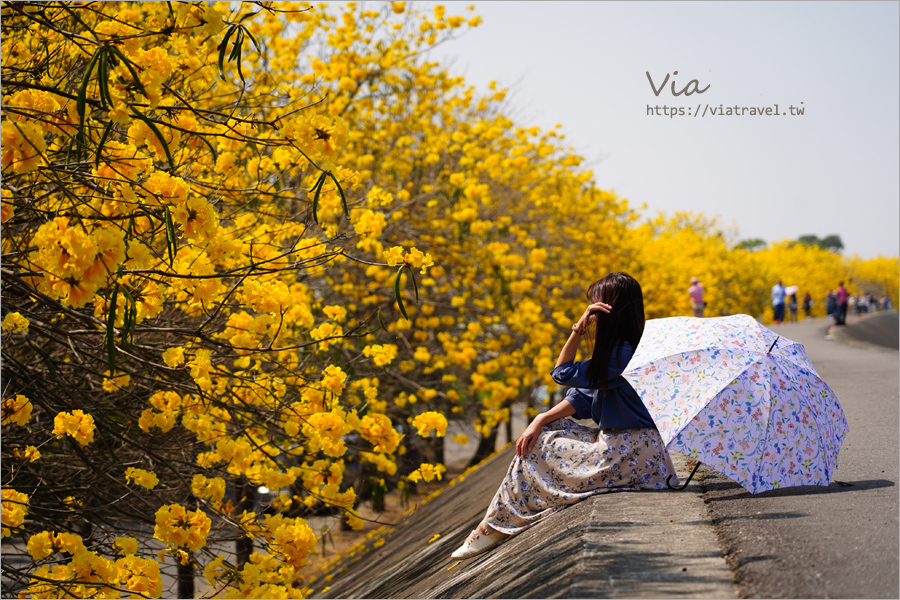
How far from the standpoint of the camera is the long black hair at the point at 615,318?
3.53m

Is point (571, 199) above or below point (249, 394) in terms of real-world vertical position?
above

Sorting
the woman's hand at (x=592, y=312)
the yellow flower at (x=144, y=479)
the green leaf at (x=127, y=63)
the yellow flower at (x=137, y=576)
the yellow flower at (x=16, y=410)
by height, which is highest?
the green leaf at (x=127, y=63)

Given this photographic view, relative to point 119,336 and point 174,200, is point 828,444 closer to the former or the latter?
point 174,200

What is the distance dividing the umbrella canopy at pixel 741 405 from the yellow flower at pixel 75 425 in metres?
2.31

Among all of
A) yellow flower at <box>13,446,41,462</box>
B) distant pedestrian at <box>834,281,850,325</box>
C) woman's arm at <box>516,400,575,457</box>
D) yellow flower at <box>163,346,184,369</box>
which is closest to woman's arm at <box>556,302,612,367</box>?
woman's arm at <box>516,400,575,457</box>

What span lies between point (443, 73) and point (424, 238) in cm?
196

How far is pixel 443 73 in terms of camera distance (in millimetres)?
9242

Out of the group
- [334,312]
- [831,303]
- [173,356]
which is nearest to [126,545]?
[173,356]

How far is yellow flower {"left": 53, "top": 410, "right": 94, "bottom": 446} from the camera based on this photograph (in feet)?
10.6

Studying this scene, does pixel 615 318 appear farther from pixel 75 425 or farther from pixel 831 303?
pixel 831 303

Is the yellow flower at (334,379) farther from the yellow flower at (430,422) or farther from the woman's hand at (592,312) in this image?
the woman's hand at (592,312)

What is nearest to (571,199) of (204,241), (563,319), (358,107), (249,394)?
(563,319)

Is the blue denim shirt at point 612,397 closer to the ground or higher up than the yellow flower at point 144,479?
higher up

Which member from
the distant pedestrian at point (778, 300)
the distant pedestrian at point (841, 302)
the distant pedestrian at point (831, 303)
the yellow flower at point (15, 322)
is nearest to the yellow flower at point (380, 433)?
the yellow flower at point (15, 322)
